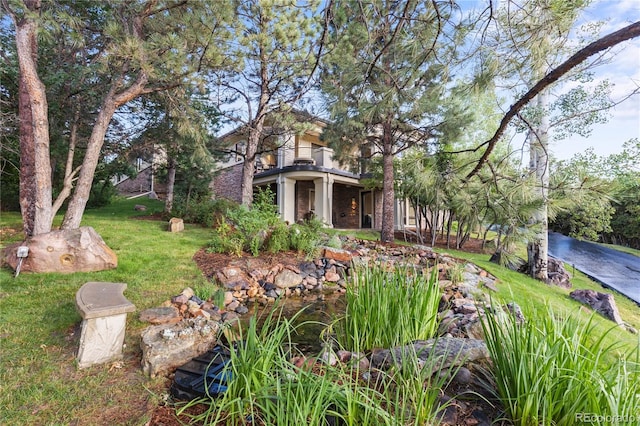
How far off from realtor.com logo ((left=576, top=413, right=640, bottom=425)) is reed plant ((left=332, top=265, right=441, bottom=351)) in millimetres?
1107

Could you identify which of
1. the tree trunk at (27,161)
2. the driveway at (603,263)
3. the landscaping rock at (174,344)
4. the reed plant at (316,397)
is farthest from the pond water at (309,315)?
the driveway at (603,263)

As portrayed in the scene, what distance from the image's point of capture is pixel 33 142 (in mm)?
4910

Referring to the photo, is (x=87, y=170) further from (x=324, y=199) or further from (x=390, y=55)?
(x=324, y=199)

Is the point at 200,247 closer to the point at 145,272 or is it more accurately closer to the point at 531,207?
the point at 145,272

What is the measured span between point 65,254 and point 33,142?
216cm

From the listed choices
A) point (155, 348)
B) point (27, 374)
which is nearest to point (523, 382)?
point (155, 348)

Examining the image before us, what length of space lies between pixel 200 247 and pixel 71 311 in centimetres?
310

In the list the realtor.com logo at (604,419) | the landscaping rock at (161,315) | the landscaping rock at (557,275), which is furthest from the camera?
the landscaping rock at (557,275)

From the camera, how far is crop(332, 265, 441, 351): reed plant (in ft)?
7.88

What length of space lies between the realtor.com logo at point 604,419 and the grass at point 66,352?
2.45 metres

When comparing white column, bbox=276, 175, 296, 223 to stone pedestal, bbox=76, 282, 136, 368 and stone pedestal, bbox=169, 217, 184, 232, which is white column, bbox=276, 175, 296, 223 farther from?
stone pedestal, bbox=76, 282, 136, 368

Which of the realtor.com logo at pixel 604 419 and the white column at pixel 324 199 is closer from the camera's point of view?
the realtor.com logo at pixel 604 419

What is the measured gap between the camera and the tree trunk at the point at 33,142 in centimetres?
480

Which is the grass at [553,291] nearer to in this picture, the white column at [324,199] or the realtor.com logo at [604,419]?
the realtor.com logo at [604,419]
